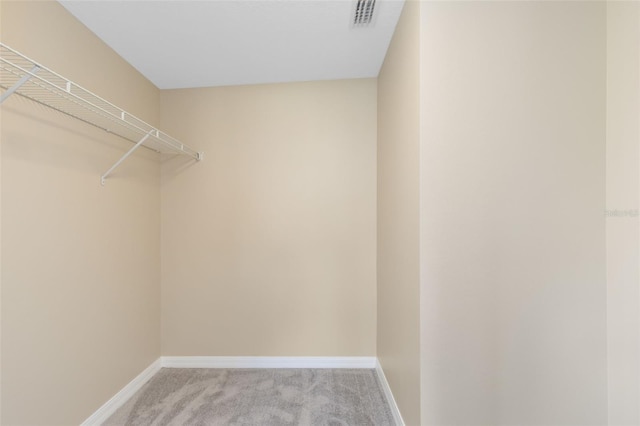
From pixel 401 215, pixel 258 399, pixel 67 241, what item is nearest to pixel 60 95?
pixel 67 241

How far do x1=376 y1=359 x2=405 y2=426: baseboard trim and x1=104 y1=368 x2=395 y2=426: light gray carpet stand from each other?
46 millimetres

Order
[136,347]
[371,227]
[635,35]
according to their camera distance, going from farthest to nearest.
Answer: [371,227]
[136,347]
[635,35]

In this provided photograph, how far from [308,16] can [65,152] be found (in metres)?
1.62

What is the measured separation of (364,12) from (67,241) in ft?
7.12

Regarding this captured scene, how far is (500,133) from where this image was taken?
1177 millimetres

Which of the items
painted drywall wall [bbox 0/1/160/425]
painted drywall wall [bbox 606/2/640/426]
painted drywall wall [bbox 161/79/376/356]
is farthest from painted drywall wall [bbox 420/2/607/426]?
painted drywall wall [bbox 0/1/160/425]

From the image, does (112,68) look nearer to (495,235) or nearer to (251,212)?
(251,212)

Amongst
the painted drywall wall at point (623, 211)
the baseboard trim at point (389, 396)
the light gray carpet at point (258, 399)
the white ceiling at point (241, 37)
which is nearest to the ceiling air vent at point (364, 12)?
the white ceiling at point (241, 37)

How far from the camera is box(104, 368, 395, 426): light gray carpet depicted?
164 centimetres

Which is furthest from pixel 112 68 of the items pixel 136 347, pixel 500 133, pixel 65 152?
pixel 500 133

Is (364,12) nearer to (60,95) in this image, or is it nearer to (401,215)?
(401,215)

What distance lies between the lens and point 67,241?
143 cm

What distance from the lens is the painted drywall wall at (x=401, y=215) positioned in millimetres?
1253

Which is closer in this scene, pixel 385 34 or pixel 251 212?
pixel 385 34
